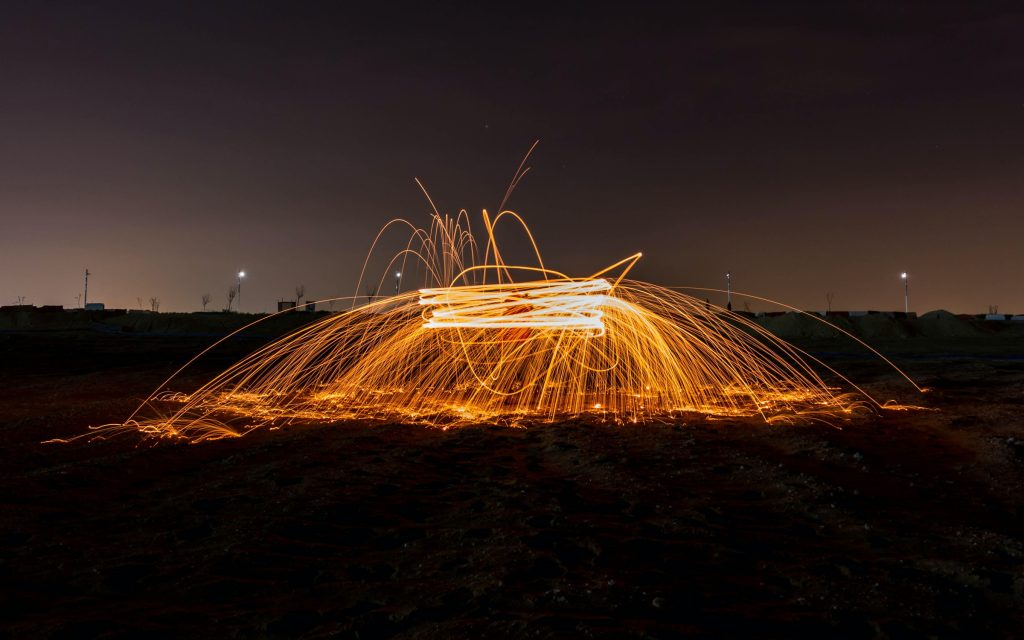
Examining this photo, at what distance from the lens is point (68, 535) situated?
3.89 m

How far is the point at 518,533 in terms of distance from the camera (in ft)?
12.8

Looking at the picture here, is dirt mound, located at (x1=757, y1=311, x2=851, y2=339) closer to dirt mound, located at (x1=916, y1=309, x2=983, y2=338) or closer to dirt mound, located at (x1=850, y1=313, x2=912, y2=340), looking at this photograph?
dirt mound, located at (x1=850, y1=313, x2=912, y2=340)

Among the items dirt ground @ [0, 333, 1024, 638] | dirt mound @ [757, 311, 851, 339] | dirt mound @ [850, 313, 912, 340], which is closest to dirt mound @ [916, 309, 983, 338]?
dirt mound @ [850, 313, 912, 340]

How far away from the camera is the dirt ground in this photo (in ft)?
9.32

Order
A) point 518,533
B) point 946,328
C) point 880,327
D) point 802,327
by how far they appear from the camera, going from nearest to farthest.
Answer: point 518,533 → point 880,327 → point 946,328 → point 802,327

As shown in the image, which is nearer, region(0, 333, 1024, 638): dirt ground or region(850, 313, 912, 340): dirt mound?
region(0, 333, 1024, 638): dirt ground

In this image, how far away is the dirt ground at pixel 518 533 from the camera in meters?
2.84

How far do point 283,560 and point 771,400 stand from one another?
309 inches

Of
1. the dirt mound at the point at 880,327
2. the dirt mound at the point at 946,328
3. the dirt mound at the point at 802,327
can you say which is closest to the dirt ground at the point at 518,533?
the dirt mound at the point at 802,327

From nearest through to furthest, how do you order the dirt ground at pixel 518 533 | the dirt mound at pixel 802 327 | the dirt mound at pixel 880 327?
the dirt ground at pixel 518 533, the dirt mound at pixel 880 327, the dirt mound at pixel 802 327

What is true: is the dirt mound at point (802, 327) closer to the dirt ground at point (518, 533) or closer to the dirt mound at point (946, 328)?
the dirt mound at point (946, 328)

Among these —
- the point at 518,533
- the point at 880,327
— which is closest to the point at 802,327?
the point at 880,327

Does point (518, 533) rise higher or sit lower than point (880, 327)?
lower

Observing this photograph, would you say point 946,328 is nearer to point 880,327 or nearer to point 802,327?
point 880,327
